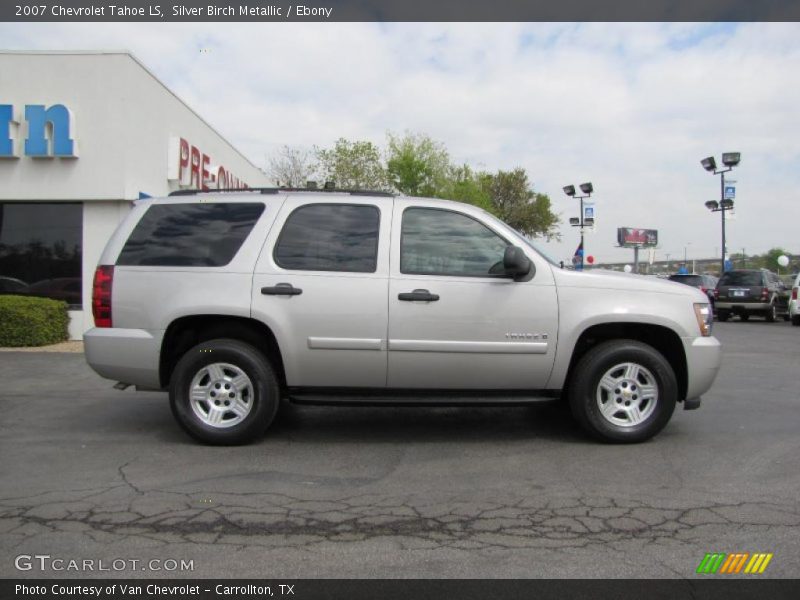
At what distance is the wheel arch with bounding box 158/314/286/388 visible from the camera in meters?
5.59

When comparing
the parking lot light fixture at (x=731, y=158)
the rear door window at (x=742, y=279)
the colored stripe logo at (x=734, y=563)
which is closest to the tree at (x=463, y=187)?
the parking lot light fixture at (x=731, y=158)

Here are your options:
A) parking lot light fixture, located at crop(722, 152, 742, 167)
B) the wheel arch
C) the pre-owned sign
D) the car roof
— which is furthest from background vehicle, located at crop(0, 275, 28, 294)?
parking lot light fixture, located at crop(722, 152, 742, 167)

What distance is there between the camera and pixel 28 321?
11.7m

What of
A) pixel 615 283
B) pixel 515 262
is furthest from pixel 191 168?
pixel 615 283

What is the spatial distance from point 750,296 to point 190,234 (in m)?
20.7

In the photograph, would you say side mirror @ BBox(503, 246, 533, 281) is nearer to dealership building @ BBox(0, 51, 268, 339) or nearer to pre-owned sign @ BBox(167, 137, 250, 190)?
pre-owned sign @ BBox(167, 137, 250, 190)

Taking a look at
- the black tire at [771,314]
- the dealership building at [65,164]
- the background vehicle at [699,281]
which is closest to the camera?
the dealership building at [65,164]

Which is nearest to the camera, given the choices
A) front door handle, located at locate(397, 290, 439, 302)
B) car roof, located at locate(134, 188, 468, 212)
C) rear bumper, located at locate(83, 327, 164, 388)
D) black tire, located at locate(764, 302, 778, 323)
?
front door handle, located at locate(397, 290, 439, 302)

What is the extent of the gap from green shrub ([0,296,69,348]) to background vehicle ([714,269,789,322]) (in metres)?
19.4

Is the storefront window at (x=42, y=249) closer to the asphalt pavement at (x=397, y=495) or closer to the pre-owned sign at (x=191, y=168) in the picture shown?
the pre-owned sign at (x=191, y=168)

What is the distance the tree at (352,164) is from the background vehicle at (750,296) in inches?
772

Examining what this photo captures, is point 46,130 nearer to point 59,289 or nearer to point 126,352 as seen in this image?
point 59,289

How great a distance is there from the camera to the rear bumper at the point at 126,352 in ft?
18.0
